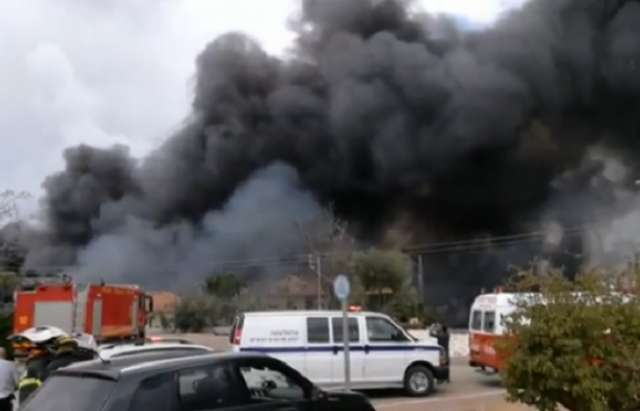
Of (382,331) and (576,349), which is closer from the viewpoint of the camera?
(576,349)

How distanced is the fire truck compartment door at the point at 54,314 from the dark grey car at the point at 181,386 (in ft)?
45.1

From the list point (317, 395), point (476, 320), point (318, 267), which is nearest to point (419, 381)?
point (476, 320)

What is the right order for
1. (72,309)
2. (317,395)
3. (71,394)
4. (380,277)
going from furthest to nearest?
1. (380,277)
2. (72,309)
3. (317,395)
4. (71,394)

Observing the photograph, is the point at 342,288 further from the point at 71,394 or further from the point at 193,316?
the point at 193,316

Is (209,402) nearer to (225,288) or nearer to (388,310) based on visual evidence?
(388,310)

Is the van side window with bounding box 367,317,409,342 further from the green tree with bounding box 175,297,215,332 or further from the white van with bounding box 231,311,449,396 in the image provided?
the green tree with bounding box 175,297,215,332

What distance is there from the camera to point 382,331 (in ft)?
44.8

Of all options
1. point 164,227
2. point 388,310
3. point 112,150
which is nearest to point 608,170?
point 388,310

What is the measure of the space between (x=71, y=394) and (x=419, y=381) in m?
9.17

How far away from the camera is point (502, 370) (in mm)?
7789

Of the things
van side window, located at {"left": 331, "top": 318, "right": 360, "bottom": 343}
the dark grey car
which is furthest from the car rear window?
van side window, located at {"left": 331, "top": 318, "right": 360, "bottom": 343}

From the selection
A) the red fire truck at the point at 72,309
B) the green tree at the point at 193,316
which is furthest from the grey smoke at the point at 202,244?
the red fire truck at the point at 72,309

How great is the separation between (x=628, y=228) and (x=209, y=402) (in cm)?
4064

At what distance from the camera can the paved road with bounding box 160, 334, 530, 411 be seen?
1157 centimetres
